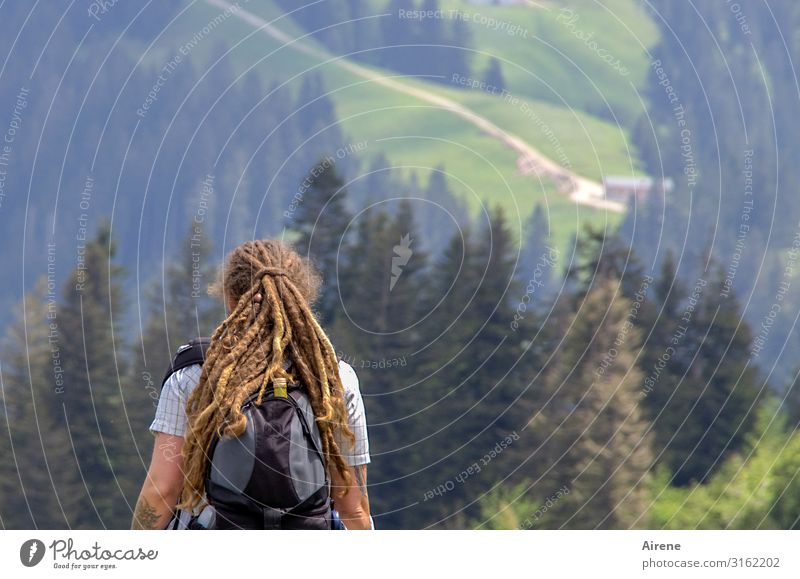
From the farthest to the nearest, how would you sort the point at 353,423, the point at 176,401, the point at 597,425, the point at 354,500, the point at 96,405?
the point at 597,425 < the point at 96,405 < the point at 354,500 < the point at 353,423 < the point at 176,401

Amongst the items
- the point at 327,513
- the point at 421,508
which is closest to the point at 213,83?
the point at 421,508

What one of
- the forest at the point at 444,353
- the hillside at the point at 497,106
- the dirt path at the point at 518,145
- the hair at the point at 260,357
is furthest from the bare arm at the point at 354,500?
the dirt path at the point at 518,145

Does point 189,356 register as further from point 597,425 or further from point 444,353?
point 444,353

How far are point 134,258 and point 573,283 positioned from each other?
4174 cm

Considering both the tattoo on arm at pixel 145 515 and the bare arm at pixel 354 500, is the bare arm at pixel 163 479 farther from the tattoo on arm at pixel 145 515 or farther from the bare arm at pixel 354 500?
the bare arm at pixel 354 500

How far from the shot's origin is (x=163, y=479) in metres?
7.65

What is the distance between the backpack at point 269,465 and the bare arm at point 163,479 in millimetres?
167

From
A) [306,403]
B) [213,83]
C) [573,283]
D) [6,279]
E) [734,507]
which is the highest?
[213,83]

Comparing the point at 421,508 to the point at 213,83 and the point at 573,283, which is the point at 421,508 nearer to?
the point at 573,283

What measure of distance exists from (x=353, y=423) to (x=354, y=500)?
48cm

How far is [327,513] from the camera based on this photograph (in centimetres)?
789

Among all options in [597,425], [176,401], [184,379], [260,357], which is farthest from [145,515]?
[597,425]

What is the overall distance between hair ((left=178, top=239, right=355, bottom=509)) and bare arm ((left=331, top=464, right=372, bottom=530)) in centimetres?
6

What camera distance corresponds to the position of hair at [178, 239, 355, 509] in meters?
7.65
